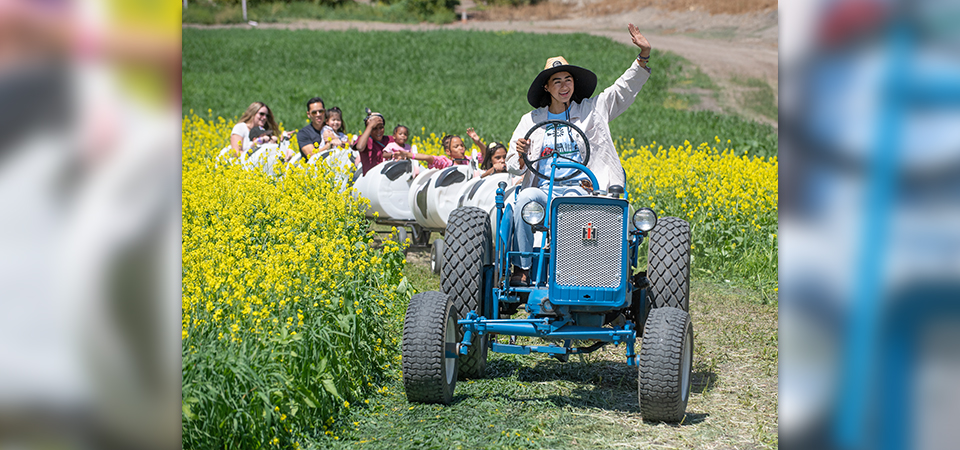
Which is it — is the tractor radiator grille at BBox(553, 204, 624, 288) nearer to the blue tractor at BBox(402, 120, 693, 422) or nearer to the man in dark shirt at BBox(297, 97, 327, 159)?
the blue tractor at BBox(402, 120, 693, 422)

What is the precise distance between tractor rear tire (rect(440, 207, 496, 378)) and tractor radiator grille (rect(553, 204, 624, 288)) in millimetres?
544

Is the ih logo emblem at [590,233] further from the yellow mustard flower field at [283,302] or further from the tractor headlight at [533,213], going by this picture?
the yellow mustard flower field at [283,302]

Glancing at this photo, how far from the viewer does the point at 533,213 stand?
463 cm

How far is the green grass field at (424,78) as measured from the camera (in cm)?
2400

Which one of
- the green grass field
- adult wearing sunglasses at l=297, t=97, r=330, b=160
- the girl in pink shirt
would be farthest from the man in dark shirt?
the green grass field
